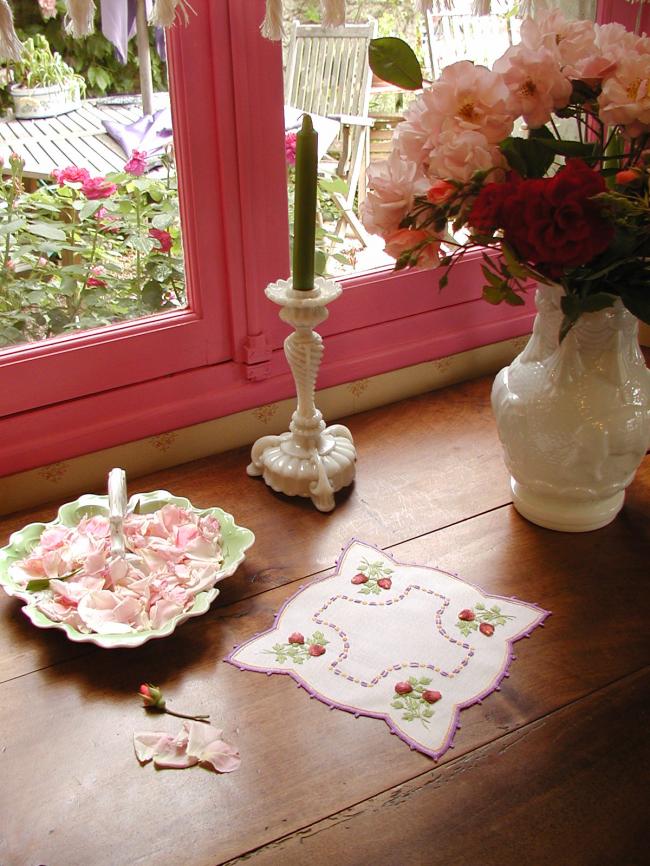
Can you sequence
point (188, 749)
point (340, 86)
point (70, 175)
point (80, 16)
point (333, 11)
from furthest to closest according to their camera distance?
point (340, 86), point (70, 175), point (333, 11), point (80, 16), point (188, 749)

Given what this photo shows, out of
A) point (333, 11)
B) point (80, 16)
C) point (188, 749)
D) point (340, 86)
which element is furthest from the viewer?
point (340, 86)

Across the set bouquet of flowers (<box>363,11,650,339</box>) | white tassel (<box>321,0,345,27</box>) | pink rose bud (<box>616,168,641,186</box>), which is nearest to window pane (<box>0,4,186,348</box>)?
white tassel (<box>321,0,345,27</box>)

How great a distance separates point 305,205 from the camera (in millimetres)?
1040

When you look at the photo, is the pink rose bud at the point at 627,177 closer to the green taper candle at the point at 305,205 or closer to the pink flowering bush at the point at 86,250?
the green taper candle at the point at 305,205

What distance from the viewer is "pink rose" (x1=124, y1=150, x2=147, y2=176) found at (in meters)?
1.16

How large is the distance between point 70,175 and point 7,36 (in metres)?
0.26

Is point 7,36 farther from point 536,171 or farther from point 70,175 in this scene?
point 536,171

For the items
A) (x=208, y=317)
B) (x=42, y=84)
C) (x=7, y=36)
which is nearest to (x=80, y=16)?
(x=7, y=36)

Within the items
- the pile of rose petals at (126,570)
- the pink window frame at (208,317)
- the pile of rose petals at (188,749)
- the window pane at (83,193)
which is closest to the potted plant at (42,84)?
the window pane at (83,193)

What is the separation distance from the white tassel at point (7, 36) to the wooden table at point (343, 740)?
1.79 feet

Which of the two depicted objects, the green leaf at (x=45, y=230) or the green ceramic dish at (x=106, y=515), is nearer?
the green ceramic dish at (x=106, y=515)

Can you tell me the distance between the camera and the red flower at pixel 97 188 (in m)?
1.15

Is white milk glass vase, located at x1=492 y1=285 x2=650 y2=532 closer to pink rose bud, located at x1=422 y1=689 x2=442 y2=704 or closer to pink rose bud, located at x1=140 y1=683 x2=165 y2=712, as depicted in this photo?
pink rose bud, located at x1=422 y1=689 x2=442 y2=704

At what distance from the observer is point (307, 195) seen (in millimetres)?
1033
